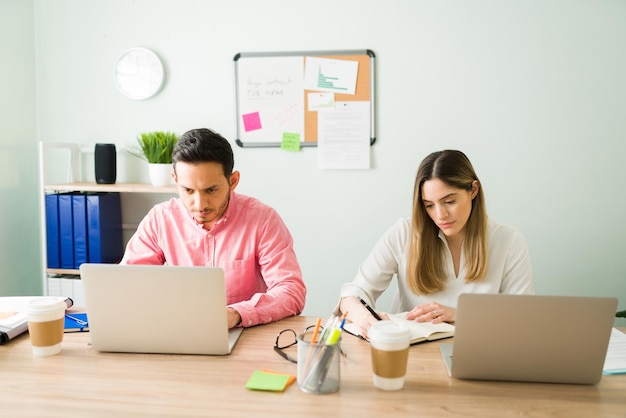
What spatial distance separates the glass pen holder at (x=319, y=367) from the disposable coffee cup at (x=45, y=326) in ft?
2.01

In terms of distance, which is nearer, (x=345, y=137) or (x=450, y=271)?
(x=450, y=271)

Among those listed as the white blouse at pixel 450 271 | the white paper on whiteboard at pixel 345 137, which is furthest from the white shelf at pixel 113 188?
the white blouse at pixel 450 271

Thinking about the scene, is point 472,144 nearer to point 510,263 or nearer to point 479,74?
point 479,74

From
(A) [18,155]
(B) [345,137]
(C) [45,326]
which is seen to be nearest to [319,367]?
(C) [45,326]

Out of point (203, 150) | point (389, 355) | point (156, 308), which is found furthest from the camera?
point (203, 150)

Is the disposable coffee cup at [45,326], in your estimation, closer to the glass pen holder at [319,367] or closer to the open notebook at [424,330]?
the glass pen holder at [319,367]

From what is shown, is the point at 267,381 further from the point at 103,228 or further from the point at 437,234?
the point at 103,228

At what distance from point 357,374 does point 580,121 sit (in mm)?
2138

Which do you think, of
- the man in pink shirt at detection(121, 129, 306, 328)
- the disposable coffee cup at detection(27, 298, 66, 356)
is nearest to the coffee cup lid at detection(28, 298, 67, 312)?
the disposable coffee cup at detection(27, 298, 66, 356)

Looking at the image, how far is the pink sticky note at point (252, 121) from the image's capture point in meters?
3.06

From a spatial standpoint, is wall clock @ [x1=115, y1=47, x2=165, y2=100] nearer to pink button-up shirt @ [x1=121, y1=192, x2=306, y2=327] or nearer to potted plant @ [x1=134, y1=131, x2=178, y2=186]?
potted plant @ [x1=134, y1=131, x2=178, y2=186]

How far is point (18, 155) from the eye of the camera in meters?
3.10

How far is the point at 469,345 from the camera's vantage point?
1.22m

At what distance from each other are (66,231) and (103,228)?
175 mm
